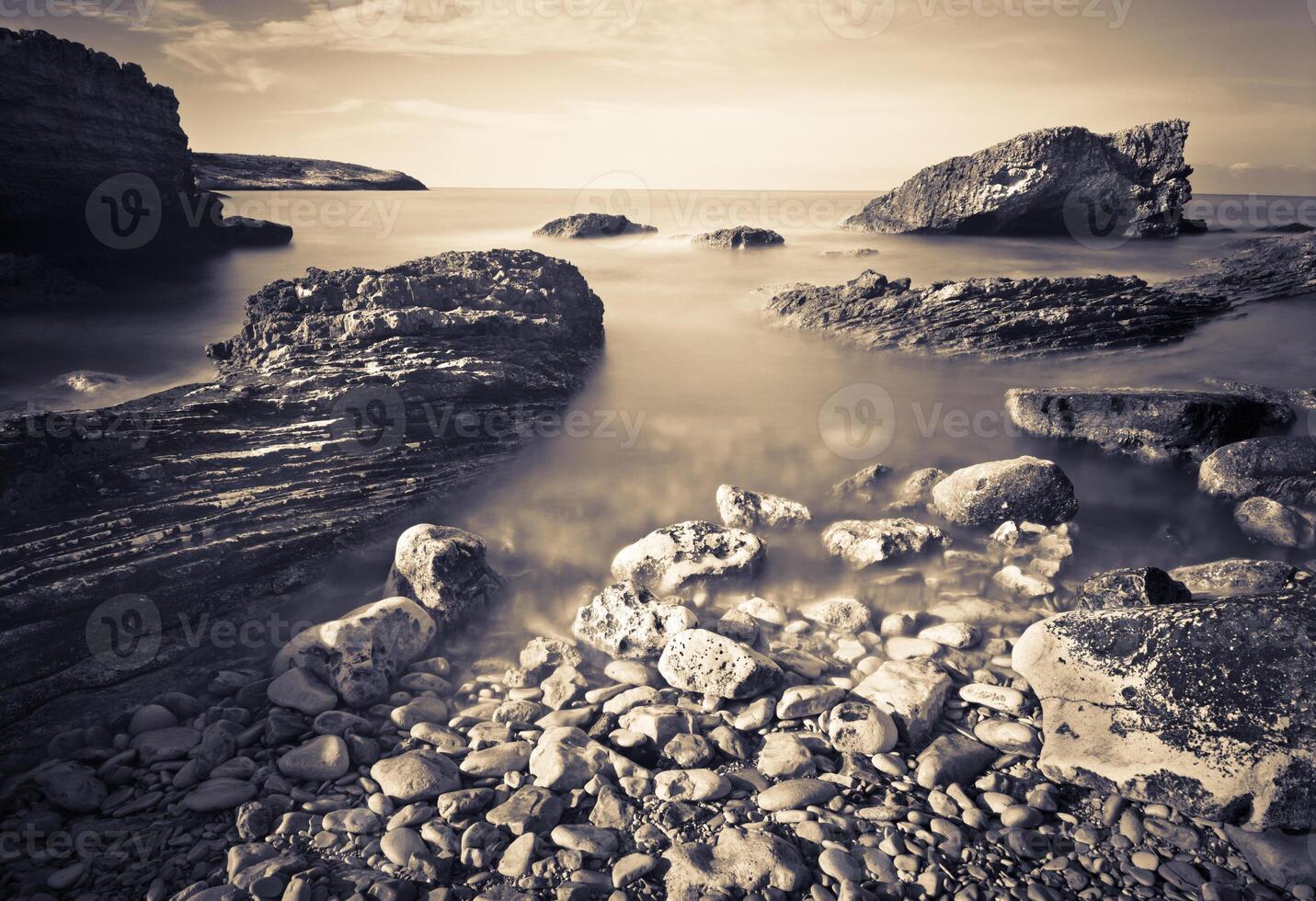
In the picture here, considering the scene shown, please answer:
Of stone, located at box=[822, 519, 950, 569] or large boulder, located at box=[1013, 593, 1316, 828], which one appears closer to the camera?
large boulder, located at box=[1013, 593, 1316, 828]

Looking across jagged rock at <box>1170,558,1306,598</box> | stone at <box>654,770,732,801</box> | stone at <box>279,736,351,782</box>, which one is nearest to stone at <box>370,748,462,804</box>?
stone at <box>279,736,351,782</box>

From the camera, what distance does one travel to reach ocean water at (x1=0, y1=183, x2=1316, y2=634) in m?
5.83

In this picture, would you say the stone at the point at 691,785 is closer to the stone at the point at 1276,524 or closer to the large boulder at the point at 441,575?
the large boulder at the point at 441,575

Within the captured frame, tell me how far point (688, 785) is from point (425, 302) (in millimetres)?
7049

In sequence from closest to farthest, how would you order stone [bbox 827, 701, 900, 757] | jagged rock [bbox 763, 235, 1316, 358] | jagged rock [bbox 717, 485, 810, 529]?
stone [bbox 827, 701, 900, 757], jagged rock [bbox 717, 485, 810, 529], jagged rock [bbox 763, 235, 1316, 358]

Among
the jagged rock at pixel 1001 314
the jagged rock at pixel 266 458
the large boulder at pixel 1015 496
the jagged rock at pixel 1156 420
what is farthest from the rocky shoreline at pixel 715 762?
the jagged rock at pixel 1001 314

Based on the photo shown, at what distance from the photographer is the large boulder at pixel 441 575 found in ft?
15.4

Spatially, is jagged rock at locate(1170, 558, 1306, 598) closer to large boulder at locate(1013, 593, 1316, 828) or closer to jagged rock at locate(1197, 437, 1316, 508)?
large boulder at locate(1013, 593, 1316, 828)

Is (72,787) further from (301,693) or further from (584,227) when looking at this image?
(584,227)

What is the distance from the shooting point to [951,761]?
333 cm

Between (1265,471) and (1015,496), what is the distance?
2887 millimetres

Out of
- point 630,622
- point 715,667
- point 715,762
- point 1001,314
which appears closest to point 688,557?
point 630,622

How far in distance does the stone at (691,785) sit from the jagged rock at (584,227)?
78.3 feet

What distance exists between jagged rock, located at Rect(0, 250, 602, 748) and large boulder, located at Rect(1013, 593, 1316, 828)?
544cm
